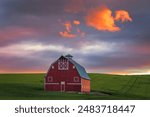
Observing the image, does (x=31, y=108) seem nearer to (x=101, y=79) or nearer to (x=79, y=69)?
(x=79, y=69)

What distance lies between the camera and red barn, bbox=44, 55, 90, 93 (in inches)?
2672

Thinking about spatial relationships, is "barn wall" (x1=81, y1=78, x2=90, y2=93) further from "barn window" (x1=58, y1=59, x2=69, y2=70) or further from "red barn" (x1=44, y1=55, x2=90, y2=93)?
"barn window" (x1=58, y1=59, x2=69, y2=70)

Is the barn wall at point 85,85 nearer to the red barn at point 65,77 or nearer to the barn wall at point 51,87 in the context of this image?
the red barn at point 65,77

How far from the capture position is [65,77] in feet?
227

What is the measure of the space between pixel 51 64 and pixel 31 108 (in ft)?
136

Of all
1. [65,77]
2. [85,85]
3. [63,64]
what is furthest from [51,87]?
[85,85]

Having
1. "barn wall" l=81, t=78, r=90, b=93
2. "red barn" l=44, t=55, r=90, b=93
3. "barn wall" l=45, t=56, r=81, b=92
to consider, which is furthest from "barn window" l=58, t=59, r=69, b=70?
A: "barn wall" l=81, t=78, r=90, b=93

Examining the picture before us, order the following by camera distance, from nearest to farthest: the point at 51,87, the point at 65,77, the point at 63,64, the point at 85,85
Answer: the point at 51,87, the point at 65,77, the point at 63,64, the point at 85,85

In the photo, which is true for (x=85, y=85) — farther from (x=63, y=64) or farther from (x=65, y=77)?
(x=63, y=64)

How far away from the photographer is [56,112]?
2775cm

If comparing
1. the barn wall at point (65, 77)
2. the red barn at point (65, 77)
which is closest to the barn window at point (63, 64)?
the red barn at point (65, 77)

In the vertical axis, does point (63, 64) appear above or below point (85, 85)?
above

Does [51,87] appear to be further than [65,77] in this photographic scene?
No

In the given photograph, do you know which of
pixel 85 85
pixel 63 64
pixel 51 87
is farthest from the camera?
pixel 85 85
